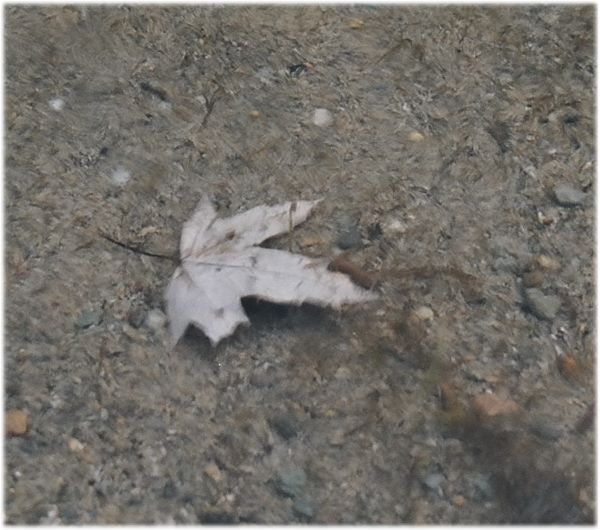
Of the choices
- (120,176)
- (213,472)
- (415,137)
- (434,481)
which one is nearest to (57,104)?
(120,176)

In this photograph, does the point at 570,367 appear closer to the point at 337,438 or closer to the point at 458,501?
the point at 458,501

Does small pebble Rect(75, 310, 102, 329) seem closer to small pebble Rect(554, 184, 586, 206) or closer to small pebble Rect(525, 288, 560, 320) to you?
small pebble Rect(525, 288, 560, 320)

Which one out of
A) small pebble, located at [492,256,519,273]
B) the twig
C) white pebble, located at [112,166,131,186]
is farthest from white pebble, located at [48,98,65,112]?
small pebble, located at [492,256,519,273]

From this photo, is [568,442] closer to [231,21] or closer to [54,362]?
[54,362]

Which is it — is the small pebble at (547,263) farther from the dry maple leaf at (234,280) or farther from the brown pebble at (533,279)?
the dry maple leaf at (234,280)

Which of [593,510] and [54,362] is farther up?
[593,510]

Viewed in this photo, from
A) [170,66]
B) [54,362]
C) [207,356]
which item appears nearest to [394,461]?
[207,356]
